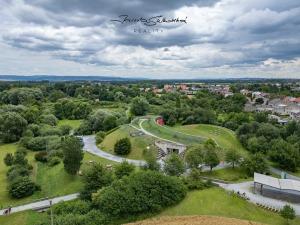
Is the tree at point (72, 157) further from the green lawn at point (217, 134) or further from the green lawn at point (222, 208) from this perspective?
the green lawn at point (217, 134)

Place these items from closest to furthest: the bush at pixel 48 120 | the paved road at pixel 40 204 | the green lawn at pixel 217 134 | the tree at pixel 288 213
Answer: the tree at pixel 288 213
the paved road at pixel 40 204
the green lawn at pixel 217 134
the bush at pixel 48 120

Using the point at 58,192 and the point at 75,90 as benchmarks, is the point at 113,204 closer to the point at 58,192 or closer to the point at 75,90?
the point at 58,192

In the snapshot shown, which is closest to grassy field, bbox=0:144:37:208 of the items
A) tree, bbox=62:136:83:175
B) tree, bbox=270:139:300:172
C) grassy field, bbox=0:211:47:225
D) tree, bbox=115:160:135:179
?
grassy field, bbox=0:211:47:225

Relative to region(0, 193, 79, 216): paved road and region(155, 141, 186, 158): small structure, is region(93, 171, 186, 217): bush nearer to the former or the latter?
region(0, 193, 79, 216): paved road

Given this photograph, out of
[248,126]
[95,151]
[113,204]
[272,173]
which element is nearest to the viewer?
[113,204]

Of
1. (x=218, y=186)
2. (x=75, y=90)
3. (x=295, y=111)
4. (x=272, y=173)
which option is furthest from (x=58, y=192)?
(x=75, y=90)

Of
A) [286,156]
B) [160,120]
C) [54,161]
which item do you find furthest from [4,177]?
[286,156]

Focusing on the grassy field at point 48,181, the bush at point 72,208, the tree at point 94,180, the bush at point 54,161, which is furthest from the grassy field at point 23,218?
the bush at point 54,161
